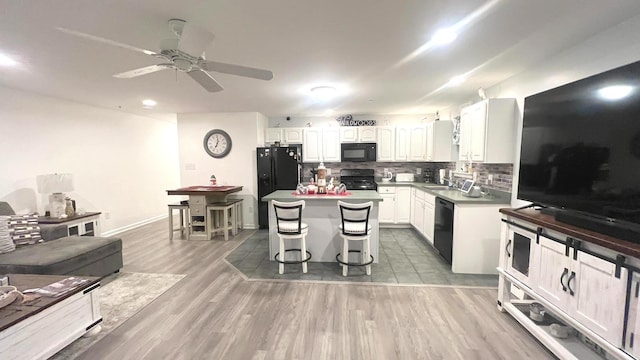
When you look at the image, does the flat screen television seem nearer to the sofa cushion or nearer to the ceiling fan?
the ceiling fan

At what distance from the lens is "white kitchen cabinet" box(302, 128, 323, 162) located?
5.73 meters

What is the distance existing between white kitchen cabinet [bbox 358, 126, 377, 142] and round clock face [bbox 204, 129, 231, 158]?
284cm

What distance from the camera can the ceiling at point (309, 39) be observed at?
1.70 meters

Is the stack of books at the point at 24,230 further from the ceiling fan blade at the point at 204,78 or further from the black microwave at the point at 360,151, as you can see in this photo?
the black microwave at the point at 360,151

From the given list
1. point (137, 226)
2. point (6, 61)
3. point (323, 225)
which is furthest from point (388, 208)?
point (6, 61)

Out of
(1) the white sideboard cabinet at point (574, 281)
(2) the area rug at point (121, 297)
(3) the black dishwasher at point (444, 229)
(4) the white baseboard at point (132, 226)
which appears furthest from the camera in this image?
(4) the white baseboard at point (132, 226)

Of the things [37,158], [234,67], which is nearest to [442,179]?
[234,67]

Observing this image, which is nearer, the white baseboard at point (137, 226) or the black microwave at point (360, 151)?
the white baseboard at point (137, 226)

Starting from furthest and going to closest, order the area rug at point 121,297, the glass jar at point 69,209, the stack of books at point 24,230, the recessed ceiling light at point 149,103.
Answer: the recessed ceiling light at point 149,103, the glass jar at point 69,209, the stack of books at point 24,230, the area rug at point 121,297

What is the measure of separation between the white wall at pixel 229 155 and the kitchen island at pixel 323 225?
2.15 meters

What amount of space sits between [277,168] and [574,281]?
4.61m

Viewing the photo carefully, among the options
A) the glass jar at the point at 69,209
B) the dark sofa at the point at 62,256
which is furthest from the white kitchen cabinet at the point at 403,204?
the glass jar at the point at 69,209

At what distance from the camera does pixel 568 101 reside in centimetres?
204

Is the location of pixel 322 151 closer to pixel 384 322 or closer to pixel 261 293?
pixel 261 293
